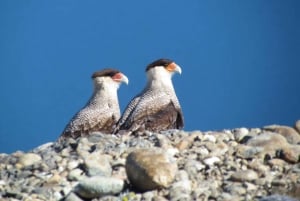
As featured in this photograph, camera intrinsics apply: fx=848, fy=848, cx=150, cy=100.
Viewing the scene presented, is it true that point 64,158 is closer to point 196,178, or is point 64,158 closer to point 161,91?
point 196,178

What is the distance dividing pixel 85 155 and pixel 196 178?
6.86 ft

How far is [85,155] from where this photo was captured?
13.0 metres

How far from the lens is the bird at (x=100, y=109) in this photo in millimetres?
19297

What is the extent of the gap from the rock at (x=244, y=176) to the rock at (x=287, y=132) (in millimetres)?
1934

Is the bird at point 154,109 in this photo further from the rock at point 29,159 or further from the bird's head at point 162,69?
the rock at point 29,159

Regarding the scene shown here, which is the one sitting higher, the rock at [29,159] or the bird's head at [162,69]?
the bird's head at [162,69]

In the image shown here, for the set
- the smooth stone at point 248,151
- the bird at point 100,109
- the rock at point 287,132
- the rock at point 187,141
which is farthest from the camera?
the bird at point 100,109

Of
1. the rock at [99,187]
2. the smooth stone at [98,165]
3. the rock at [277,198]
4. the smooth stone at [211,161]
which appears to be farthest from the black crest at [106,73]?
the rock at [277,198]

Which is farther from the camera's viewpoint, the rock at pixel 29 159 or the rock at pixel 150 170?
the rock at pixel 29 159

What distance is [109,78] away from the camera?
20859 millimetres

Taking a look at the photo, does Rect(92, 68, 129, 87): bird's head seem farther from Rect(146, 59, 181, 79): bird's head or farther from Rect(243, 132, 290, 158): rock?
Rect(243, 132, 290, 158): rock

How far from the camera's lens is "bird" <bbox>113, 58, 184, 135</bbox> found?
18.1 metres

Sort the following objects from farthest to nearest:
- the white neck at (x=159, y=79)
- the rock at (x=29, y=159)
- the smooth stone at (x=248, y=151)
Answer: the white neck at (x=159, y=79) → the rock at (x=29, y=159) → the smooth stone at (x=248, y=151)

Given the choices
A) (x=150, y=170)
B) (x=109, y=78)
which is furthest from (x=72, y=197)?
(x=109, y=78)
